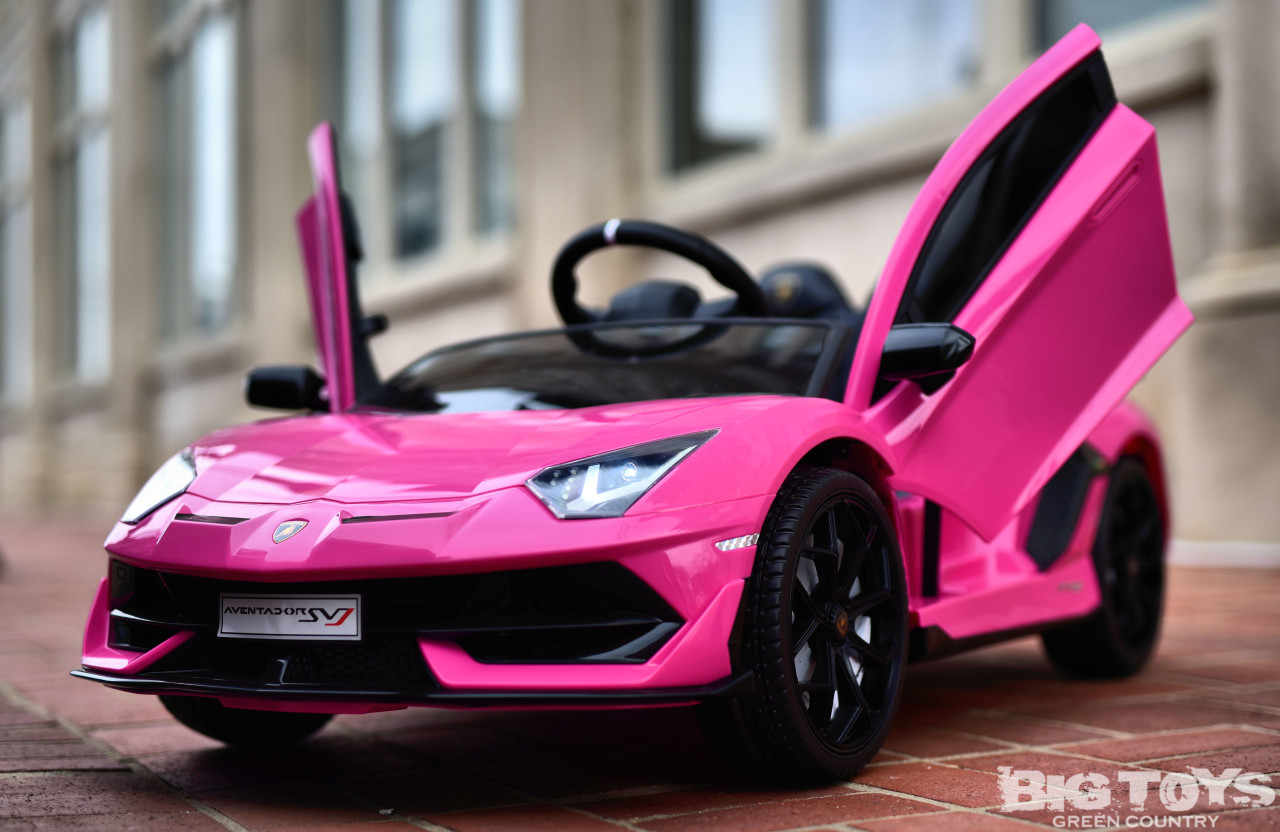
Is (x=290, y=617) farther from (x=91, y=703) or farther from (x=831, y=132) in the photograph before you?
(x=831, y=132)

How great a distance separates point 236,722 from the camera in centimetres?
327

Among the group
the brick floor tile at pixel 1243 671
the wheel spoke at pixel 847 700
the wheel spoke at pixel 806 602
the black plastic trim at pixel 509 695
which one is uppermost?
the wheel spoke at pixel 806 602

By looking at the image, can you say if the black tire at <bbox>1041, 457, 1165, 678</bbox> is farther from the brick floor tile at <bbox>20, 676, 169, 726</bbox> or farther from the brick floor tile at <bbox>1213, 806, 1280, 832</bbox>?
the brick floor tile at <bbox>20, 676, 169, 726</bbox>

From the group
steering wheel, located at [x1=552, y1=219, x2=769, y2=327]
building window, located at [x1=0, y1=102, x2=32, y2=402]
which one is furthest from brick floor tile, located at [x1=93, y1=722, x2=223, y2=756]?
building window, located at [x1=0, y1=102, x2=32, y2=402]

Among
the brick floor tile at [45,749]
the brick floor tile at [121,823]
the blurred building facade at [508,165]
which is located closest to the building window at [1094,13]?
the blurred building facade at [508,165]

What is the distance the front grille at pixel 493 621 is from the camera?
8.12ft

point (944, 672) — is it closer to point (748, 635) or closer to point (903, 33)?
point (748, 635)

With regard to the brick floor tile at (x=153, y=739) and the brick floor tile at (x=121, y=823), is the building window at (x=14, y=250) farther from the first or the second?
the brick floor tile at (x=121, y=823)

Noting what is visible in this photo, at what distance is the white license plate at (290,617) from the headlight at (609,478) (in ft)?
1.36

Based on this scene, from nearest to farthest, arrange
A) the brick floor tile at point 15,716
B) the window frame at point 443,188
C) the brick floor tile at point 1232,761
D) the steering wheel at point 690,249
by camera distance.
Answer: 1. the brick floor tile at point 1232,761
2. the brick floor tile at point 15,716
3. the steering wheel at point 690,249
4. the window frame at point 443,188

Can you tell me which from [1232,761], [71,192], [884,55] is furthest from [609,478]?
[71,192]

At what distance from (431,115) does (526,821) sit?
42.2 ft

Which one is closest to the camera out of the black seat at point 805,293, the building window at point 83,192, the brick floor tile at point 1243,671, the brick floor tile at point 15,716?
the brick floor tile at point 15,716

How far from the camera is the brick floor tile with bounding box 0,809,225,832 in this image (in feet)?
8.16
